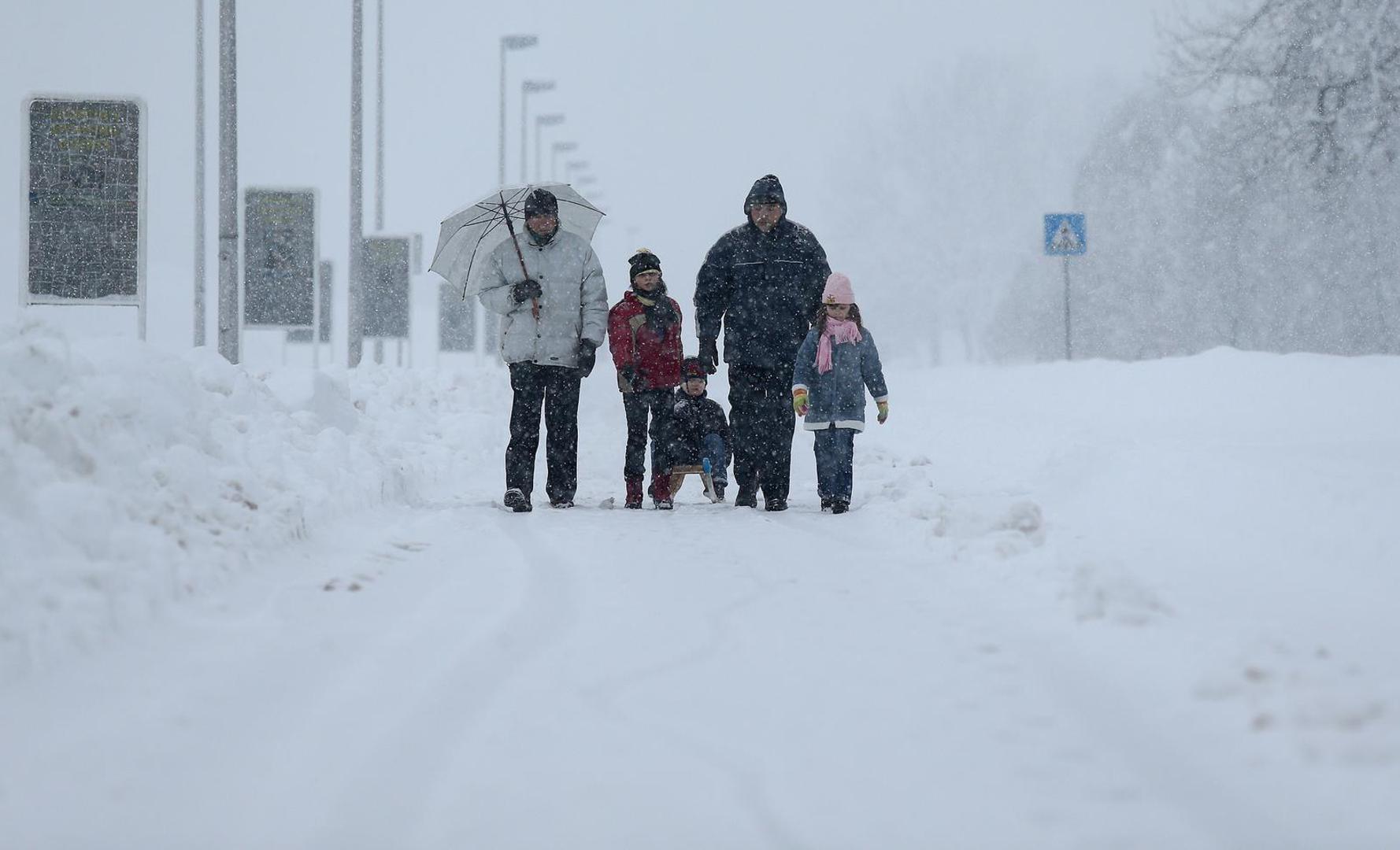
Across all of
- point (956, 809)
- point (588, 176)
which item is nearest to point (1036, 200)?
point (588, 176)

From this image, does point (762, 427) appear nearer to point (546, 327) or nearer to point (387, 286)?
point (546, 327)

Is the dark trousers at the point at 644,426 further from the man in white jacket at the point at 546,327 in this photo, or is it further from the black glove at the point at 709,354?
the man in white jacket at the point at 546,327

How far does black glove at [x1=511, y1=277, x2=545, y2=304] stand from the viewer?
8438mm

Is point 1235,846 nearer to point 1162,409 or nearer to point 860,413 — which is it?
point 860,413

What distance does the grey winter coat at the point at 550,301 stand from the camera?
27.8 feet

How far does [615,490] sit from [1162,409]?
6350mm

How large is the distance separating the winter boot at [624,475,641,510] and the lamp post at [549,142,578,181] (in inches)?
1416

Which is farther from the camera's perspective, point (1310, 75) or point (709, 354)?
point (1310, 75)

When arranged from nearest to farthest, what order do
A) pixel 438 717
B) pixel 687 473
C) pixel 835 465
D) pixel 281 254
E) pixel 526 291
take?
pixel 438 717 < pixel 835 465 < pixel 526 291 < pixel 687 473 < pixel 281 254

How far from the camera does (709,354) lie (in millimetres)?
8922

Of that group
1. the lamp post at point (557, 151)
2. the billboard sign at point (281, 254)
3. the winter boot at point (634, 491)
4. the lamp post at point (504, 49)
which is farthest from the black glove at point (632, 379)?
the lamp post at point (557, 151)

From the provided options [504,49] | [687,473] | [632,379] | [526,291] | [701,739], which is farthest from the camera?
[504,49]

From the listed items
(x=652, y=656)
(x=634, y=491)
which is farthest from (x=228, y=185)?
(x=652, y=656)

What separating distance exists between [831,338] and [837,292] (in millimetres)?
309
